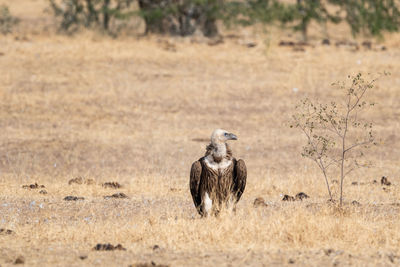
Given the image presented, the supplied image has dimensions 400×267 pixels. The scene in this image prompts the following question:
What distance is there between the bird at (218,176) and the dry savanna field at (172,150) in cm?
34

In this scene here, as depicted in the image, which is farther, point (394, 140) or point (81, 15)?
point (81, 15)

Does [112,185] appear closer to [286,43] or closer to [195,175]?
[195,175]

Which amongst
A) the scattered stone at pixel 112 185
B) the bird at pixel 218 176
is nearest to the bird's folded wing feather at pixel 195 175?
the bird at pixel 218 176

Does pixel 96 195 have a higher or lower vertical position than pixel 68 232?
lower

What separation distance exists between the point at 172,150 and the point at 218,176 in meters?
7.87

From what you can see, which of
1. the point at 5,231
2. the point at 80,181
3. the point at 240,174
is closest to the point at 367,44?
the point at 80,181

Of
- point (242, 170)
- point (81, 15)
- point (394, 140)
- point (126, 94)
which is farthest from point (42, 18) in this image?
point (242, 170)

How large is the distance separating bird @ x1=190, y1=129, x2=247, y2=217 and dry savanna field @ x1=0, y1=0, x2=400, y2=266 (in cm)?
34

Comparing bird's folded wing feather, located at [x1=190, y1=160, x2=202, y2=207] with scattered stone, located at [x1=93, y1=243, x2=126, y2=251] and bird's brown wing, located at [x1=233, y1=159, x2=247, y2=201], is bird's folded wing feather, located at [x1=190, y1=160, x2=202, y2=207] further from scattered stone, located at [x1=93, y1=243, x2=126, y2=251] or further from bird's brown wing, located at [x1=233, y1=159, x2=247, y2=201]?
scattered stone, located at [x1=93, y1=243, x2=126, y2=251]

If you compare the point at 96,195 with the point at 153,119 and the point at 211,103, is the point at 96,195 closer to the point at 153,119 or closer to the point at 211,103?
the point at 153,119

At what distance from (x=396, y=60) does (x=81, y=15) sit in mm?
12205

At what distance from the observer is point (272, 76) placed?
75.2ft

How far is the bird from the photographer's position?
8.88 meters

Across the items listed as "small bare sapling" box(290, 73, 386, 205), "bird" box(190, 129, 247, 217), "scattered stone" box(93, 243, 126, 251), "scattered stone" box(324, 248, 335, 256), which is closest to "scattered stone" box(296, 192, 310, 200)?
"small bare sapling" box(290, 73, 386, 205)
